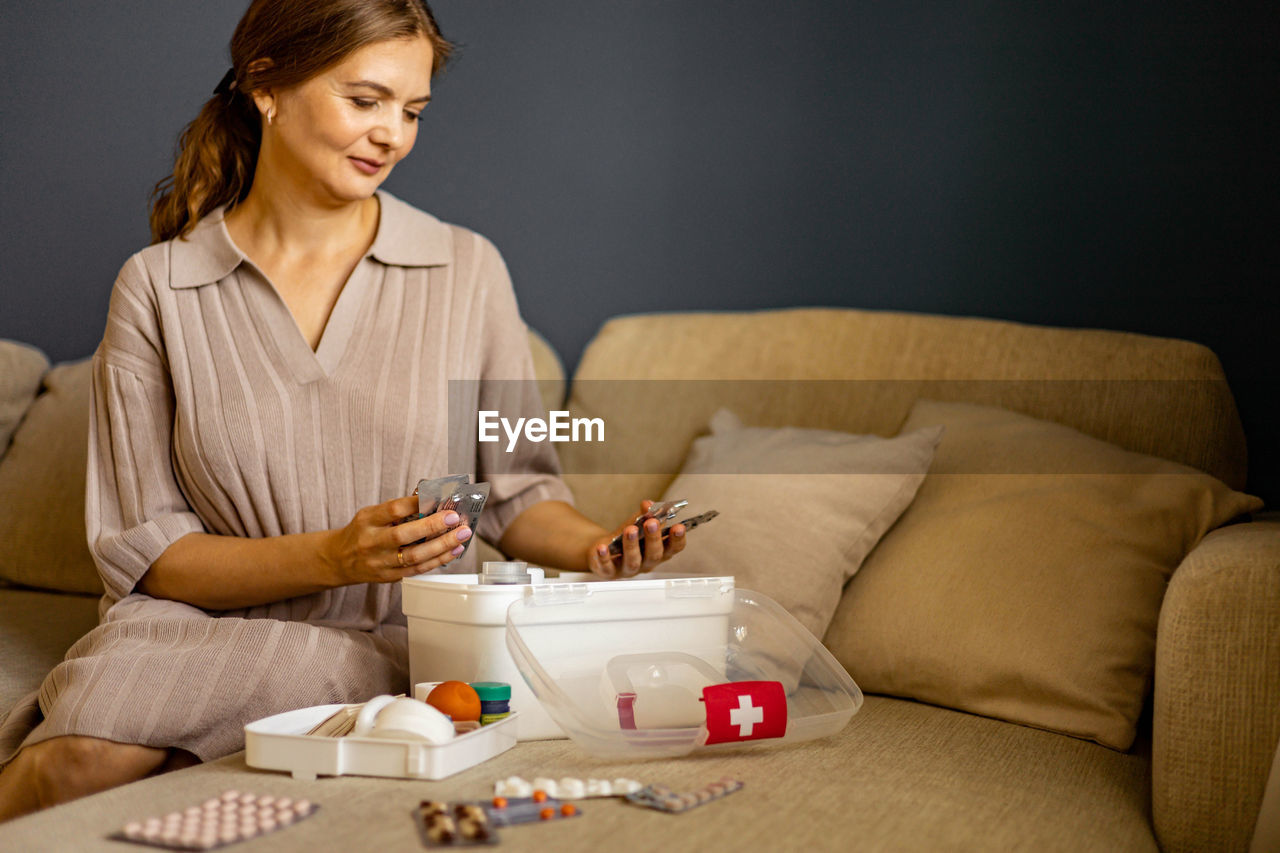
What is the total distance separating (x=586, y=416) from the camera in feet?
5.75

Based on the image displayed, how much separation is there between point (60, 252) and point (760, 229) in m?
1.56

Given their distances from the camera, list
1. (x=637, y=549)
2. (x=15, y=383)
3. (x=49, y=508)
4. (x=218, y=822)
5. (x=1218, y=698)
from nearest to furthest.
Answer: (x=218, y=822) → (x=1218, y=698) → (x=637, y=549) → (x=49, y=508) → (x=15, y=383)

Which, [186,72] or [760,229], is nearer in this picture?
[760,229]

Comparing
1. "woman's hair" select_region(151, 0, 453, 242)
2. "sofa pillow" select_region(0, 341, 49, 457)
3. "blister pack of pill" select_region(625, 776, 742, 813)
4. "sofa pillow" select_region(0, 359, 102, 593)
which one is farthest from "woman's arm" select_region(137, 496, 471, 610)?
"sofa pillow" select_region(0, 341, 49, 457)

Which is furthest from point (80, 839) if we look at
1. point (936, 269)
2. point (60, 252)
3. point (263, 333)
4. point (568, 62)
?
point (60, 252)

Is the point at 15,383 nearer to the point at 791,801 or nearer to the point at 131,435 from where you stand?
the point at 131,435

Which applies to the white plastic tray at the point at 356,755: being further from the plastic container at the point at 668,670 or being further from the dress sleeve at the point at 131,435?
the dress sleeve at the point at 131,435

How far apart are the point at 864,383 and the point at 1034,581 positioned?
17.1 inches

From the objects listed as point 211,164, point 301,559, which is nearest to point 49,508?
point 211,164

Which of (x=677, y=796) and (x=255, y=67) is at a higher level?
(x=255, y=67)

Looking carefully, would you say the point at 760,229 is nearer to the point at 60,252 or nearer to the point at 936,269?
the point at 936,269

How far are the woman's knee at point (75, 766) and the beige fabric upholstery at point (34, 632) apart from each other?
25 centimetres

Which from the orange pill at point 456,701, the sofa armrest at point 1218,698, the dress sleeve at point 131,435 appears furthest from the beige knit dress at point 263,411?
the sofa armrest at point 1218,698

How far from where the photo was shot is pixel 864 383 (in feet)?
5.11
